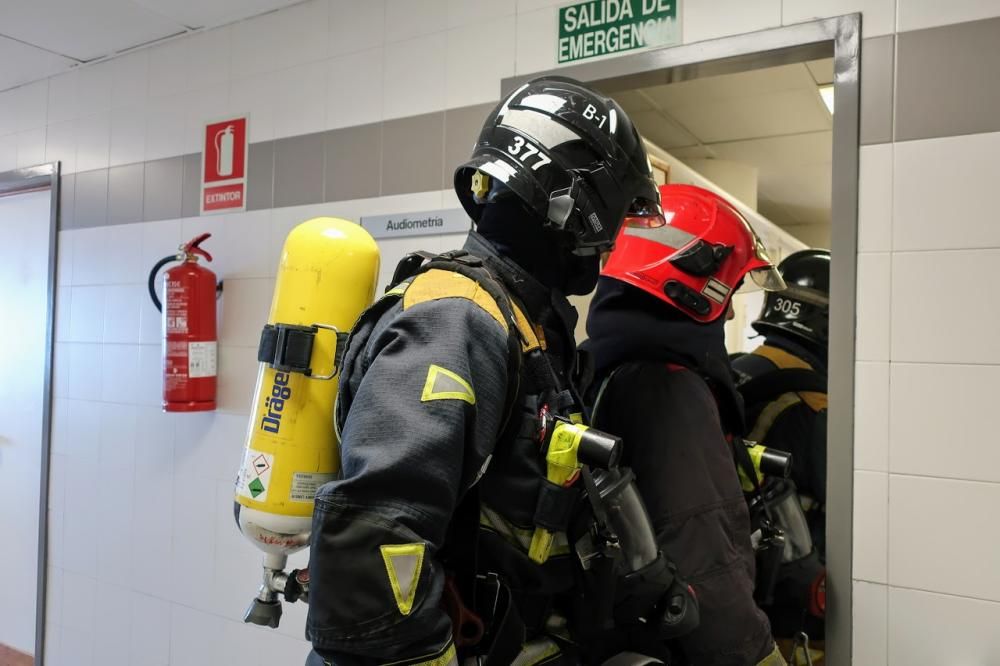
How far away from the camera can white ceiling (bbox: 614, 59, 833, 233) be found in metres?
3.26

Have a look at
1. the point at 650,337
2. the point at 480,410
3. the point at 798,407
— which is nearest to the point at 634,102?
the point at 798,407

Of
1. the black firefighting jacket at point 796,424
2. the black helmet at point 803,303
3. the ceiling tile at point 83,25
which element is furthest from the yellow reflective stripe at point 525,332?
the ceiling tile at point 83,25

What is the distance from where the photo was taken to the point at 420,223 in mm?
2232

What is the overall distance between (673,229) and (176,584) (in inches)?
93.2

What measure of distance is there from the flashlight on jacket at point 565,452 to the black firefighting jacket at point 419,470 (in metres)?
0.02

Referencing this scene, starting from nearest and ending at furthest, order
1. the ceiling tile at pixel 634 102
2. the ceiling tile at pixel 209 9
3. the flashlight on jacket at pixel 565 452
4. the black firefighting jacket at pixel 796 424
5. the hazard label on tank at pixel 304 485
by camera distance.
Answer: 1. the flashlight on jacket at pixel 565 452
2. the hazard label on tank at pixel 304 485
3. the black firefighting jacket at pixel 796 424
4. the ceiling tile at pixel 209 9
5. the ceiling tile at pixel 634 102

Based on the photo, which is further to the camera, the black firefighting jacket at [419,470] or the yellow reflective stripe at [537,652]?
the yellow reflective stripe at [537,652]

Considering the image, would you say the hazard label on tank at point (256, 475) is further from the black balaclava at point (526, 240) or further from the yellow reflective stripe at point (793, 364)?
the yellow reflective stripe at point (793, 364)

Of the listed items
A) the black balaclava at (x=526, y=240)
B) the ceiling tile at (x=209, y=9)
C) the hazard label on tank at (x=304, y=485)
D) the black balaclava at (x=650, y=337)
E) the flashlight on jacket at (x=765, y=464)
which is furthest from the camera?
the ceiling tile at (x=209, y=9)

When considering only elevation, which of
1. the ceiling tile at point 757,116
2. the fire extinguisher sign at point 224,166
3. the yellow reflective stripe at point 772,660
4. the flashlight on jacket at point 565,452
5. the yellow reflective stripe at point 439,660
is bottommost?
the yellow reflective stripe at point 772,660

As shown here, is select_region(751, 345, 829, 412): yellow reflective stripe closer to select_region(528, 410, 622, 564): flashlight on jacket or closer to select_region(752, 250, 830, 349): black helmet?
select_region(752, 250, 830, 349): black helmet

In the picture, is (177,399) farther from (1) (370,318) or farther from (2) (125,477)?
(1) (370,318)

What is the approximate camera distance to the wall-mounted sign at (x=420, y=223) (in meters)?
2.16

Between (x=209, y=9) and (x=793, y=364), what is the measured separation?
239 centimetres
